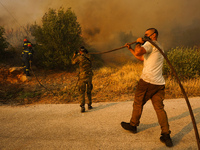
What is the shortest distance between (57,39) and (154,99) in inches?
352

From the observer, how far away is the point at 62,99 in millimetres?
6051

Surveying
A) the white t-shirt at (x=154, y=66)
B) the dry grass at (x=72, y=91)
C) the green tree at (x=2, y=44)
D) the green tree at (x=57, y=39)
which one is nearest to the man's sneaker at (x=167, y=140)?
the white t-shirt at (x=154, y=66)

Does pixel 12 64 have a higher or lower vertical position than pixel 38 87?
higher

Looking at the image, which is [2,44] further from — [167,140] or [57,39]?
[167,140]

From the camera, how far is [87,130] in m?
3.11

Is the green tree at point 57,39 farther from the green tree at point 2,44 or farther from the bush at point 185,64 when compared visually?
the bush at point 185,64

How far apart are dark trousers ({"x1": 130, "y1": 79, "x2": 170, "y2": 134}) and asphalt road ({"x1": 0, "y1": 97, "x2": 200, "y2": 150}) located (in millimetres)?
349

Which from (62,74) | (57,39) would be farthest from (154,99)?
(57,39)

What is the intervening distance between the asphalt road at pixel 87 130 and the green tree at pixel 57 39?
5897 millimetres

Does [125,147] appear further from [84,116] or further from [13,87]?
[13,87]

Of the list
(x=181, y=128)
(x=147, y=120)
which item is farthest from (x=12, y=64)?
(x=181, y=128)

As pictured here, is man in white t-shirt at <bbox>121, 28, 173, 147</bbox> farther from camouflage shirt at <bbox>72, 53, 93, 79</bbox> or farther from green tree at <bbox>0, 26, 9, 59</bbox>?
green tree at <bbox>0, 26, 9, 59</bbox>

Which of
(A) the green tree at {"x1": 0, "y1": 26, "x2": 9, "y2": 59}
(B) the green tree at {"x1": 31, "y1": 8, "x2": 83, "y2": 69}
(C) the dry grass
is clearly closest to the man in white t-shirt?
(C) the dry grass

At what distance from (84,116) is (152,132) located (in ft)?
6.03
